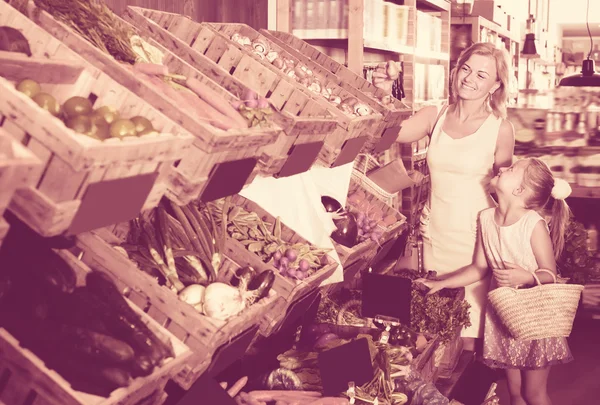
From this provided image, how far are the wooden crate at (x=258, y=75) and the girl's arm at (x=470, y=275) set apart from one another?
122 cm

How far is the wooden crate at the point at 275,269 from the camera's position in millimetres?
2521

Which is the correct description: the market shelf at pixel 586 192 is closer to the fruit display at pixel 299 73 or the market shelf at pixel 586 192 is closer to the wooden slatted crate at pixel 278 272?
the fruit display at pixel 299 73

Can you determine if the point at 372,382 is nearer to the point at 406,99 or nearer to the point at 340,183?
the point at 340,183

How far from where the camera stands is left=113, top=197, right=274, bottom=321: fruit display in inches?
87.6

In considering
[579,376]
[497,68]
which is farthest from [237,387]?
[579,376]

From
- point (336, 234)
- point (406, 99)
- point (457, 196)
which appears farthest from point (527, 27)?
point (336, 234)

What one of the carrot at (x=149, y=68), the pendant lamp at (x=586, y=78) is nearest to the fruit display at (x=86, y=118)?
the carrot at (x=149, y=68)

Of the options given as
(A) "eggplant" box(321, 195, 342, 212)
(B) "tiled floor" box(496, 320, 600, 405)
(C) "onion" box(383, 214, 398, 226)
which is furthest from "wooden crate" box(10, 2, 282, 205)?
(B) "tiled floor" box(496, 320, 600, 405)

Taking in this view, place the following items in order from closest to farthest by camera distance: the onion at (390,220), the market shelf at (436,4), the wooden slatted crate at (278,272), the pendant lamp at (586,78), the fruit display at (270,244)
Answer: the wooden slatted crate at (278,272), the fruit display at (270,244), the onion at (390,220), the market shelf at (436,4), the pendant lamp at (586,78)

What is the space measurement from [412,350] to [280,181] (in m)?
1.02

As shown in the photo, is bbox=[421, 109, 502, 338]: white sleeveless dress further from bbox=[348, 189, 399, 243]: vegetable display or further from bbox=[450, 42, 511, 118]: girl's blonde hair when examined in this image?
bbox=[348, 189, 399, 243]: vegetable display

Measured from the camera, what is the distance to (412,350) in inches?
136

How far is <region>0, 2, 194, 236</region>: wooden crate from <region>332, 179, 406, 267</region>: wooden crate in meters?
1.64

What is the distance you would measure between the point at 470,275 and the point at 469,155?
23.5 inches
